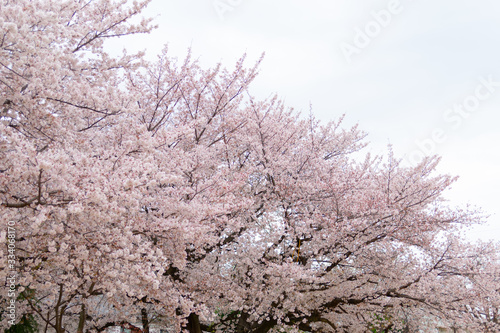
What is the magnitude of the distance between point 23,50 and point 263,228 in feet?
22.9

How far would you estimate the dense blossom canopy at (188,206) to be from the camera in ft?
16.9

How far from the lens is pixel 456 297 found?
30.8 ft

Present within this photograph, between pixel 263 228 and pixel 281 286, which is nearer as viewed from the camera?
pixel 281 286

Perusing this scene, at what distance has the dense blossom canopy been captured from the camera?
5152mm

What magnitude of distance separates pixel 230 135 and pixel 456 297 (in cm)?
702

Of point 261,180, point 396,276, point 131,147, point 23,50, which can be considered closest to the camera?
point 23,50

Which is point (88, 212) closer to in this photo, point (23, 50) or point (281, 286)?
point (23, 50)

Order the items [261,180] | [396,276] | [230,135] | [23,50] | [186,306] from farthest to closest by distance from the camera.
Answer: [261,180] → [230,135] → [396,276] → [186,306] → [23,50]

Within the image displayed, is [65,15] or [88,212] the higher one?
[65,15]

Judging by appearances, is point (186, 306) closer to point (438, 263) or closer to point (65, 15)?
point (65, 15)

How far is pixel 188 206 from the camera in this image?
22.4ft

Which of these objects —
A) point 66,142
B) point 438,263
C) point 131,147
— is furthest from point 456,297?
point 66,142

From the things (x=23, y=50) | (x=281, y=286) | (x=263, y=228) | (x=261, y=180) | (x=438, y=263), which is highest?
(x=261, y=180)

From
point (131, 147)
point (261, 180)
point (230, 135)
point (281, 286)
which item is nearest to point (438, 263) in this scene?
point (281, 286)
